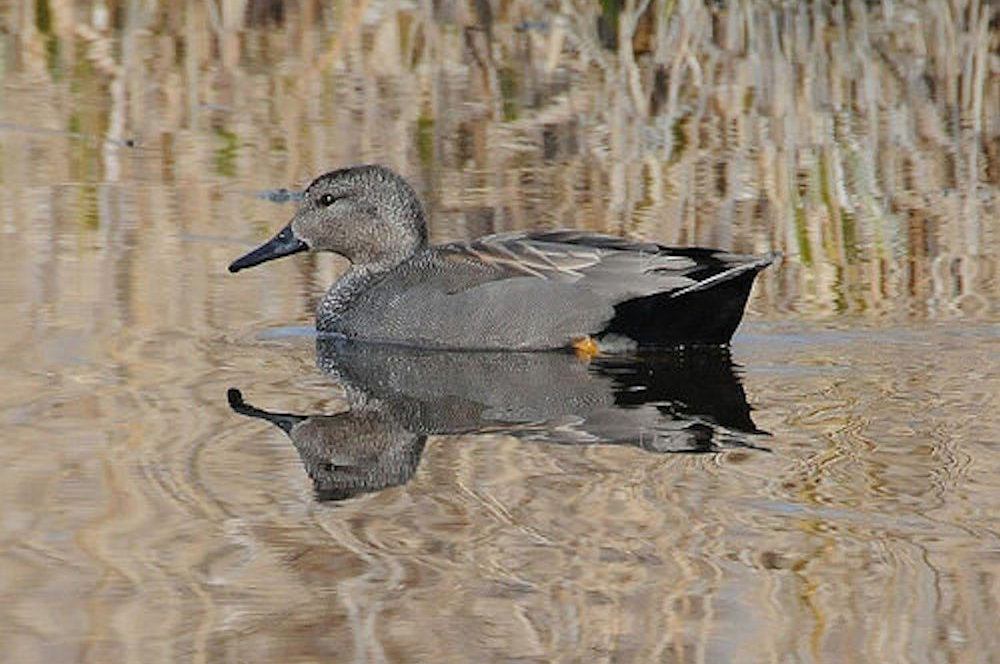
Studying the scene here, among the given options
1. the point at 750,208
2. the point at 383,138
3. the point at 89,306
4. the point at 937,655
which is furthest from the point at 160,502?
the point at 383,138

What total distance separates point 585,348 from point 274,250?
4.06ft

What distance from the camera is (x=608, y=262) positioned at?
7402 millimetres

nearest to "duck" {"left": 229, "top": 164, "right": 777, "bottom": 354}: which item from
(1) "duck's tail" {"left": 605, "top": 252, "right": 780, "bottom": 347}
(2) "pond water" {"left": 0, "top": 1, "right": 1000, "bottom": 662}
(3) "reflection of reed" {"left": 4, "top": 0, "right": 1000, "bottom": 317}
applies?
(1) "duck's tail" {"left": 605, "top": 252, "right": 780, "bottom": 347}

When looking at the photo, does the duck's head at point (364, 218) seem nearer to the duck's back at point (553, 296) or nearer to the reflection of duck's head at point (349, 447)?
the duck's back at point (553, 296)

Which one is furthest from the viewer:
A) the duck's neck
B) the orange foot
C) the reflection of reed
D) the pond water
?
the reflection of reed

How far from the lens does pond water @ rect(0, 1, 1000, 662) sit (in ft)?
15.0

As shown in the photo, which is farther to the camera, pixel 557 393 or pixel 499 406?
pixel 557 393

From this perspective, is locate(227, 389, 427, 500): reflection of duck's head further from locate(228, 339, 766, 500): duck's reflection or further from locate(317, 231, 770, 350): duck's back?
locate(317, 231, 770, 350): duck's back

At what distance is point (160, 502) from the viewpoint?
5.25m

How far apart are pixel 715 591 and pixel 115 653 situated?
1.17 metres

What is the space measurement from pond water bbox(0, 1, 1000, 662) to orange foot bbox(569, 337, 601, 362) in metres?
0.06

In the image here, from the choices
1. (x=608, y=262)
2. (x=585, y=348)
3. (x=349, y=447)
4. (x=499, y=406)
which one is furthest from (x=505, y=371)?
(x=349, y=447)

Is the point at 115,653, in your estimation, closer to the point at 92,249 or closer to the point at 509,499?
the point at 509,499

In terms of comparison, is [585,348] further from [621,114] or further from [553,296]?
[621,114]
